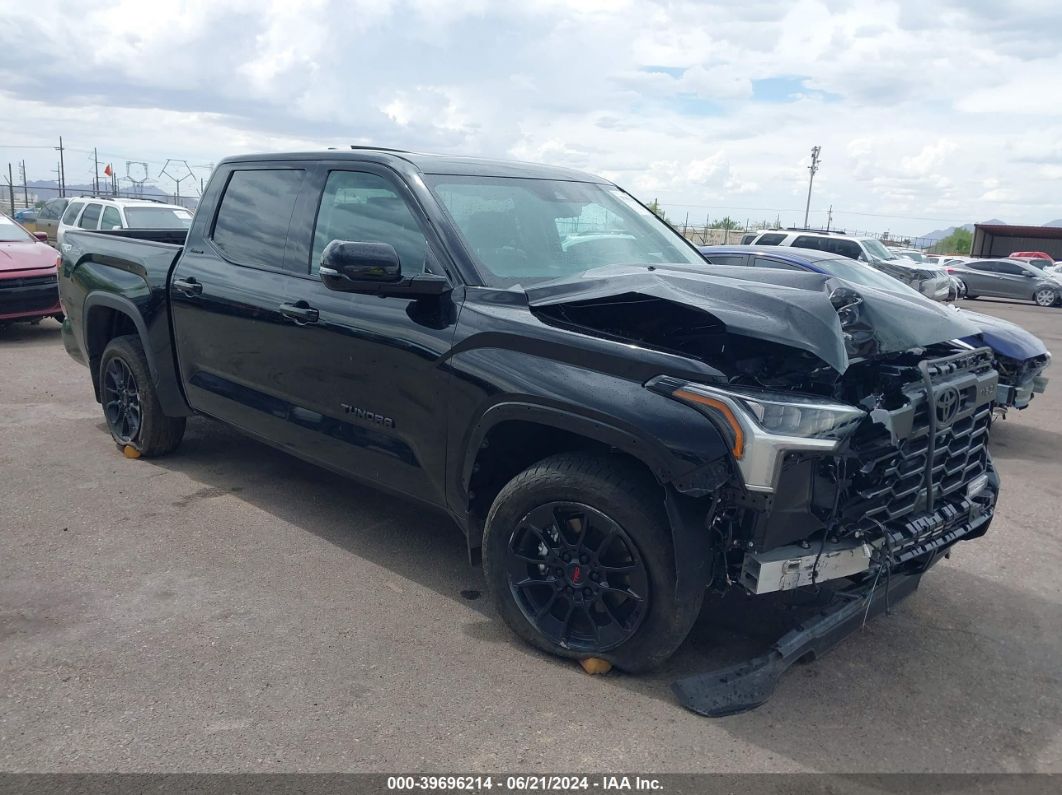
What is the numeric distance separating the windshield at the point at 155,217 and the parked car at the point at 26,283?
320cm

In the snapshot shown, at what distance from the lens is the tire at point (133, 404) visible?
562cm

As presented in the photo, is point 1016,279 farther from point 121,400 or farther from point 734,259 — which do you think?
point 121,400

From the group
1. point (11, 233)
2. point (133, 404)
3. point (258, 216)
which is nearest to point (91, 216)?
point (11, 233)

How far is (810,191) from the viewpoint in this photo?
5819cm

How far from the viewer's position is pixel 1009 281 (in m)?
27.5

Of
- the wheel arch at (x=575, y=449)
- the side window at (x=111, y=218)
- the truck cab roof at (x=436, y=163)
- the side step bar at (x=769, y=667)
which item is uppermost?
the truck cab roof at (x=436, y=163)

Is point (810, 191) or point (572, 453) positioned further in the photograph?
point (810, 191)

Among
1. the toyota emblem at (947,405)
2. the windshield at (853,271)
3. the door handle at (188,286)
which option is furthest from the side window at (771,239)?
the toyota emblem at (947,405)

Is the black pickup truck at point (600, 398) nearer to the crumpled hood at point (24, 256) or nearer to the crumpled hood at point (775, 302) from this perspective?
the crumpled hood at point (775, 302)

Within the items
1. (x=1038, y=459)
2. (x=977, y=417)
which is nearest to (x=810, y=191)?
(x=1038, y=459)

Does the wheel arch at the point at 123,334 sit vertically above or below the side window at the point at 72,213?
below

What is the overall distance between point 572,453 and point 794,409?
2.79 feet

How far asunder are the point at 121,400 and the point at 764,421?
458 cm

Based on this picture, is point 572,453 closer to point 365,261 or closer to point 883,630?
point 365,261
